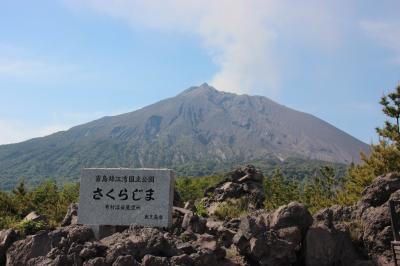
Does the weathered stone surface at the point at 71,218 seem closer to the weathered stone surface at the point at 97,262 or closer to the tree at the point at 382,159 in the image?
the weathered stone surface at the point at 97,262

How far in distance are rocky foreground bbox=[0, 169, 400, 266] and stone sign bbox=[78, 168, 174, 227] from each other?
109cm

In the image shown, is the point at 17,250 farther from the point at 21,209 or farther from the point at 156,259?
the point at 21,209

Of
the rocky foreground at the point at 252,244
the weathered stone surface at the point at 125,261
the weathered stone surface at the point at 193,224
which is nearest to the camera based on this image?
the weathered stone surface at the point at 125,261

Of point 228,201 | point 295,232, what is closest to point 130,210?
point 295,232

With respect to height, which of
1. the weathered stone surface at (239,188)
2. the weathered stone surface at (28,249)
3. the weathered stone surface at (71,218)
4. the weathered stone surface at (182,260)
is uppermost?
the weathered stone surface at (239,188)

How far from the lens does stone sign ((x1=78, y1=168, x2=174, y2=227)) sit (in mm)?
11578

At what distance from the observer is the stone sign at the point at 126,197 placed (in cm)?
1158

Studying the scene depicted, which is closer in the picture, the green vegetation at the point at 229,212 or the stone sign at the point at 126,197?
the stone sign at the point at 126,197

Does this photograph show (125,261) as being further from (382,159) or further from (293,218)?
(382,159)

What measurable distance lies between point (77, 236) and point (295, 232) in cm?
482

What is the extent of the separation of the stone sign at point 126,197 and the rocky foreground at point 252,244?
1091mm

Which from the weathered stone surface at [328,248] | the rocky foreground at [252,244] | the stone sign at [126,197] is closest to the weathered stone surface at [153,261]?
the rocky foreground at [252,244]

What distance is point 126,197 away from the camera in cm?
1180

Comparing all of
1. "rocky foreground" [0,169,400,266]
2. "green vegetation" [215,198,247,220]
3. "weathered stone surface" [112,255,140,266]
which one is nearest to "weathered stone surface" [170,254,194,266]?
"rocky foreground" [0,169,400,266]
